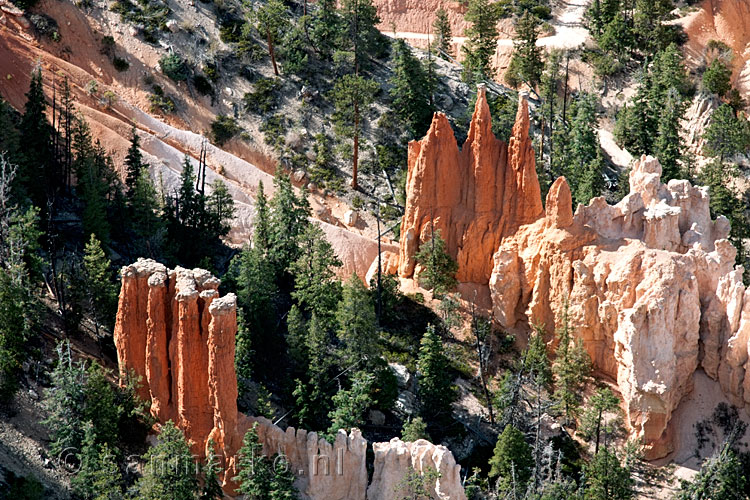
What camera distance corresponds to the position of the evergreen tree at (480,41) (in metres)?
120

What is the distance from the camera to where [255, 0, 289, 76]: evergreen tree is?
12025 cm

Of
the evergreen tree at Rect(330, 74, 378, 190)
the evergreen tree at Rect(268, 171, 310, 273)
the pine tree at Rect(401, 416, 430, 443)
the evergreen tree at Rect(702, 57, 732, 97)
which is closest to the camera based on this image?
the pine tree at Rect(401, 416, 430, 443)

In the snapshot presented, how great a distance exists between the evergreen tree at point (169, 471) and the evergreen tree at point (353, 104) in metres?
42.2

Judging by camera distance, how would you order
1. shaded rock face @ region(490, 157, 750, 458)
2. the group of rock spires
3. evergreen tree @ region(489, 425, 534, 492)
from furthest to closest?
the group of rock spires, shaded rock face @ region(490, 157, 750, 458), evergreen tree @ region(489, 425, 534, 492)

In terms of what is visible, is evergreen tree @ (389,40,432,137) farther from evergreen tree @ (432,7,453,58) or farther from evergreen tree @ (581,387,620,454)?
evergreen tree @ (581,387,620,454)

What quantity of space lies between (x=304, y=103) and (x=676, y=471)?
46.9 metres

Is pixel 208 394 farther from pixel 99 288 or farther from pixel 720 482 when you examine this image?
pixel 720 482

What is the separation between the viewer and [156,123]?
11325cm

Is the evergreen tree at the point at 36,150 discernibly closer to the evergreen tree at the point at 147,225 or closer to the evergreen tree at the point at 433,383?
the evergreen tree at the point at 147,225

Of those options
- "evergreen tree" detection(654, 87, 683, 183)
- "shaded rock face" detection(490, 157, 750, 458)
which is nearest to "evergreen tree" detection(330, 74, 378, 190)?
"evergreen tree" detection(654, 87, 683, 183)

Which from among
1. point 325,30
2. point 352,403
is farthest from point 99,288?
point 325,30

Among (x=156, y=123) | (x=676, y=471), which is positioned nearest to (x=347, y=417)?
(x=676, y=471)

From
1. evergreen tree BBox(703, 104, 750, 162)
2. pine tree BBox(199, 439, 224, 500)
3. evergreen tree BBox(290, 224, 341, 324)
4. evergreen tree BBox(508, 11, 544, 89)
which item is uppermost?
evergreen tree BBox(508, 11, 544, 89)

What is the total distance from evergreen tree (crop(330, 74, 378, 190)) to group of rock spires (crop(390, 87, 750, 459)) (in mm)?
16282
